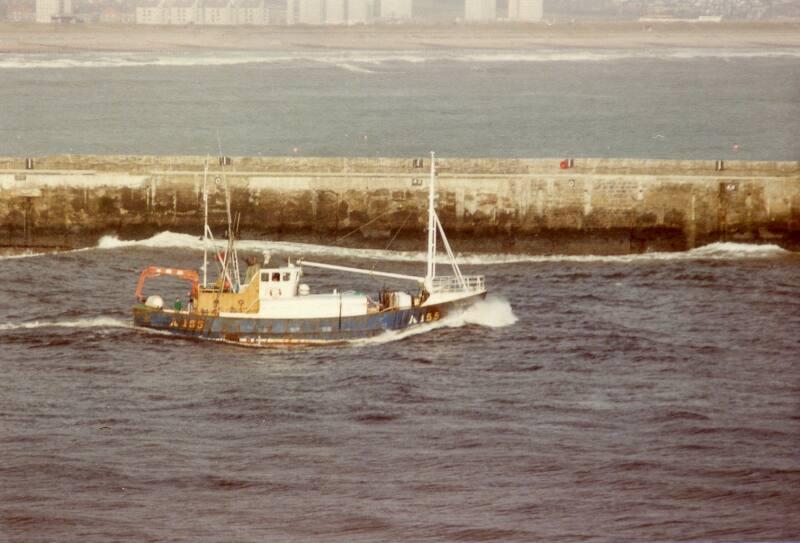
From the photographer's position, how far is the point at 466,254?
6594 cm

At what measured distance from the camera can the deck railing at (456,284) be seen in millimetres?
53594

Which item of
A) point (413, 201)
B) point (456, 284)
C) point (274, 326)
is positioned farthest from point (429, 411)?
point (413, 201)

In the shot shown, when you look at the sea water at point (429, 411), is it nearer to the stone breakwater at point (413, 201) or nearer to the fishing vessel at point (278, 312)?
the fishing vessel at point (278, 312)

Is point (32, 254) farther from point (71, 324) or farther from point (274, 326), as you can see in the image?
point (274, 326)

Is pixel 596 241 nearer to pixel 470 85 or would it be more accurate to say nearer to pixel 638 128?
pixel 638 128

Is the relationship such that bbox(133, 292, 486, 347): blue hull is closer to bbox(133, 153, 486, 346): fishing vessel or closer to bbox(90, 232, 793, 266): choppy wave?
bbox(133, 153, 486, 346): fishing vessel

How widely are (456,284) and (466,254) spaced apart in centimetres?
1135

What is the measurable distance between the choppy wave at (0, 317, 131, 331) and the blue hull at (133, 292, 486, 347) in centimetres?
119

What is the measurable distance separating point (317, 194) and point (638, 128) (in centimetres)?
5976

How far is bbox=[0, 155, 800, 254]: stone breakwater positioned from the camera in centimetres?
6644

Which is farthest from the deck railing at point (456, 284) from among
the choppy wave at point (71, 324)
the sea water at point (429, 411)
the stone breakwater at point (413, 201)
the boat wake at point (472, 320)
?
the choppy wave at point (71, 324)

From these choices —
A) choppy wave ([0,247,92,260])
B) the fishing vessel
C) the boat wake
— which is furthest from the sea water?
the fishing vessel

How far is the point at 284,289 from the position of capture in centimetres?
5156

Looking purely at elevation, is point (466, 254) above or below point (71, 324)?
above
